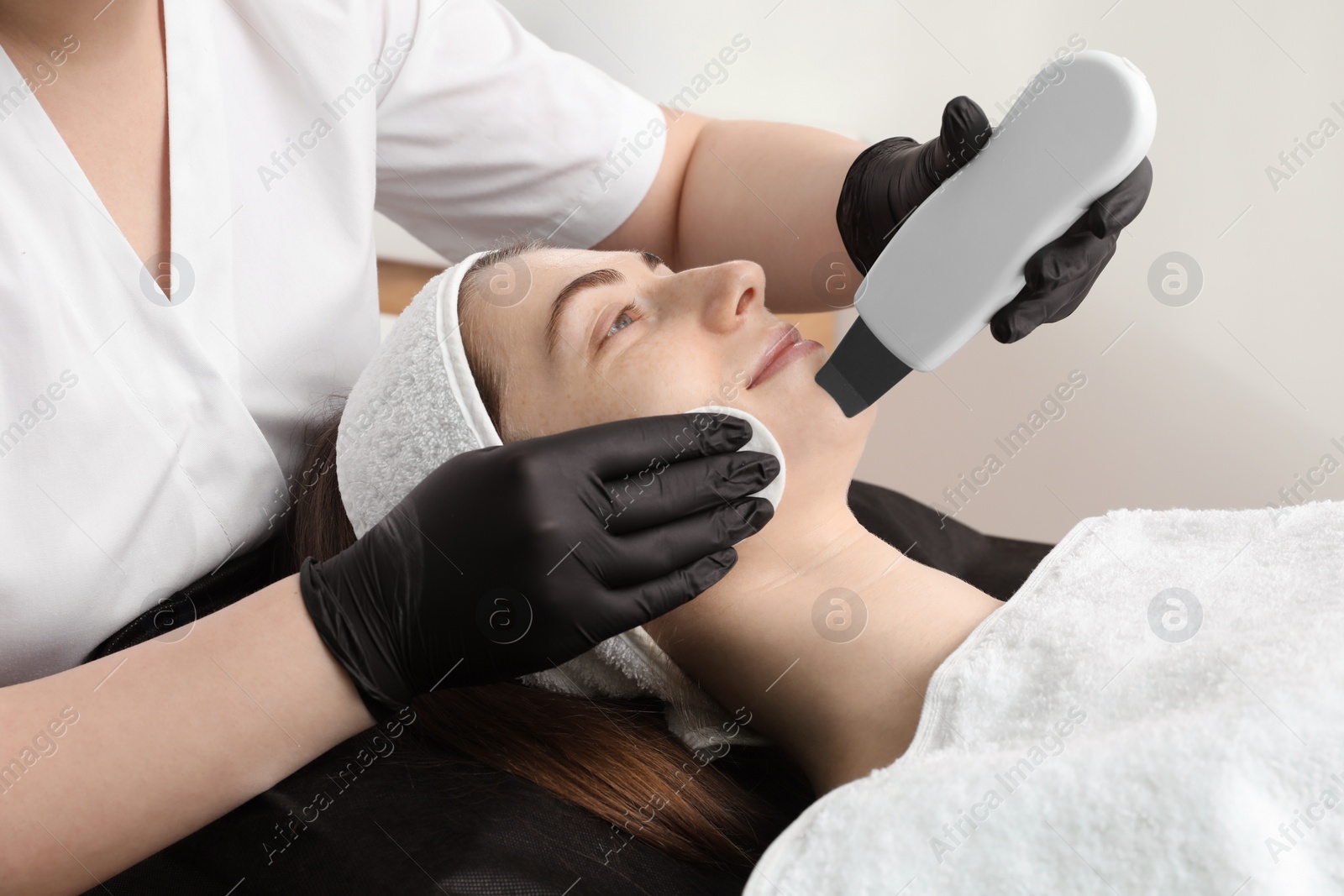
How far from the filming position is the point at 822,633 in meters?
0.93

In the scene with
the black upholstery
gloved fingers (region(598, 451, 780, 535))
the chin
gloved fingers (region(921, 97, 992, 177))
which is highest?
gloved fingers (region(921, 97, 992, 177))

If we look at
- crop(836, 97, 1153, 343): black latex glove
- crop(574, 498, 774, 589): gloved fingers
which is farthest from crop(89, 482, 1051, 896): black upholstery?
crop(836, 97, 1153, 343): black latex glove

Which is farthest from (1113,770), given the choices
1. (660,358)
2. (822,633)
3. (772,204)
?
(772,204)

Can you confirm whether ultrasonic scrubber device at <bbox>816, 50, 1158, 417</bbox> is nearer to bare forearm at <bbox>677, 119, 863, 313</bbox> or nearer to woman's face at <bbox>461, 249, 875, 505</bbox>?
woman's face at <bbox>461, 249, 875, 505</bbox>

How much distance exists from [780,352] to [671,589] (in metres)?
0.29

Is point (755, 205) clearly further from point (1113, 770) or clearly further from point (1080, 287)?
point (1113, 770)

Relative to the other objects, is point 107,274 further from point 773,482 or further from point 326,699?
point 773,482

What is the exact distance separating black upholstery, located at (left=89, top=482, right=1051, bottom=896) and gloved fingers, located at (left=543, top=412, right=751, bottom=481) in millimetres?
330

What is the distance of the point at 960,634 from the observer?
0.92 metres

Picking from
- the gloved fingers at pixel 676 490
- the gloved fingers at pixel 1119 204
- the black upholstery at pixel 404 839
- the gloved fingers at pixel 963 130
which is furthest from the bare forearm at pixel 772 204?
the black upholstery at pixel 404 839

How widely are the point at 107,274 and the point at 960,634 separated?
94 cm

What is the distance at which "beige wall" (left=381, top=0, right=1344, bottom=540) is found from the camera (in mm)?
1627

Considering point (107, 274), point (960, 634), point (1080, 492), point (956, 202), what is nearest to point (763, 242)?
point (956, 202)

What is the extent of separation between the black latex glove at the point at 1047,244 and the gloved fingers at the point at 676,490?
29 cm
